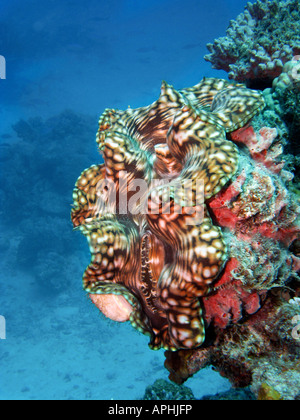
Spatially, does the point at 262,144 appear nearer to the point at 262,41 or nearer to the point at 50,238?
the point at 262,41

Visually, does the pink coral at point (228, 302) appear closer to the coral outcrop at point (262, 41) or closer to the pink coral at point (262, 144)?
the pink coral at point (262, 144)

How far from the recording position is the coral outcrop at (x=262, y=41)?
4.07m

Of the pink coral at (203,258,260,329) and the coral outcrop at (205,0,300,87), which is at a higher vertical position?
the coral outcrop at (205,0,300,87)

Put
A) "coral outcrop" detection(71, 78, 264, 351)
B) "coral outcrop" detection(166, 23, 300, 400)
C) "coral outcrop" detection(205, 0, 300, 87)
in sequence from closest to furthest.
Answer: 1. "coral outcrop" detection(71, 78, 264, 351)
2. "coral outcrop" detection(166, 23, 300, 400)
3. "coral outcrop" detection(205, 0, 300, 87)

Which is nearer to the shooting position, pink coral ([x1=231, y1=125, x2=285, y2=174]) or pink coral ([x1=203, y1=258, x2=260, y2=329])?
pink coral ([x1=203, y1=258, x2=260, y2=329])

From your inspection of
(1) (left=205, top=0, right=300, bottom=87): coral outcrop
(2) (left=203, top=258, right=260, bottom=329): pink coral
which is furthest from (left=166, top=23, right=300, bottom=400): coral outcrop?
(1) (left=205, top=0, right=300, bottom=87): coral outcrop

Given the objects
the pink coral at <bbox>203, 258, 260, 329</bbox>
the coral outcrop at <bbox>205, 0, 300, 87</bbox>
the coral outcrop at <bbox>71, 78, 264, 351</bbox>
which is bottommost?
the pink coral at <bbox>203, 258, 260, 329</bbox>

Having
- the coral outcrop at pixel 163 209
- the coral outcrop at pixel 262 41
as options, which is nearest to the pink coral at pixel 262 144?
the coral outcrop at pixel 163 209

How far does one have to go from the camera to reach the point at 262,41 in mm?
4238

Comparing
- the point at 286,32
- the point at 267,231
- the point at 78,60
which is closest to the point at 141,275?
the point at 267,231

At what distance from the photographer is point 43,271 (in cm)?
2412

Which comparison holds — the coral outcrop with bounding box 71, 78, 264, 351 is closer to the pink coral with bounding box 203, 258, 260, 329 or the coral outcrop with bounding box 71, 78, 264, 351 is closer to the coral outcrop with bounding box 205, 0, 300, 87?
the pink coral with bounding box 203, 258, 260, 329

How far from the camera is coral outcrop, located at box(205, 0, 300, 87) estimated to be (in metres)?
4.07

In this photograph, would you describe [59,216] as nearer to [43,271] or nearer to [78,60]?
[43,271]
